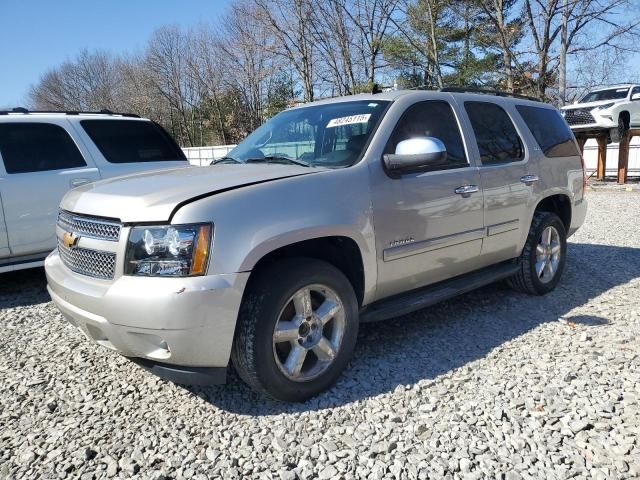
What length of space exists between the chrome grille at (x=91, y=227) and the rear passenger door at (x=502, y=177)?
2.74 metres

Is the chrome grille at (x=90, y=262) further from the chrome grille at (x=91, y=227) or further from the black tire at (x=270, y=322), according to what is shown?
the black tire at (x=270, y=322)

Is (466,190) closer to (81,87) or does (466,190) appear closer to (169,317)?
(169,317)

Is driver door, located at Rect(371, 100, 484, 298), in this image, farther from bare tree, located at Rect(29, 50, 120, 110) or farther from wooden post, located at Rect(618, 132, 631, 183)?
bare tree, located at Rect(29, 50, 120, 110)

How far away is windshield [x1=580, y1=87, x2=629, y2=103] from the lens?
16703 mm

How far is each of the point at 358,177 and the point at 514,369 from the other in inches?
65.3

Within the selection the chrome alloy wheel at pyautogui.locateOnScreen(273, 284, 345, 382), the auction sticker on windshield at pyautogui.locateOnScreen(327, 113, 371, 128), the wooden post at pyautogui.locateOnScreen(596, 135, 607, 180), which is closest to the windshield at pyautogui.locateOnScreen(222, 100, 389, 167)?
the auction sticker on windshield at pyautogui.locateOnScreen(327, 113, 371, 128)

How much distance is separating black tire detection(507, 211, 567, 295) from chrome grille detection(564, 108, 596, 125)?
12481 millimetres

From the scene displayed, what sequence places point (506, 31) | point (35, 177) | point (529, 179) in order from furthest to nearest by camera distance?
point (506, 31) < point (35, 177) < point (529, 179)

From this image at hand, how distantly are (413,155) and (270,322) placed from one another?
141cm

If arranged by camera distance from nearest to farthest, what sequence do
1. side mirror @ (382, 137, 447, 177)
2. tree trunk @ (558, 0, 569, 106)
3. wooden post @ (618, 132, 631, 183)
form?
side mirror @ (382, 137, 447, 177) < wooden post @ (618, 132, 631, 183) < tree trunk @ (558, 0, 569, 106)

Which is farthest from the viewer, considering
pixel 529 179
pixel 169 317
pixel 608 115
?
pixel 608 115

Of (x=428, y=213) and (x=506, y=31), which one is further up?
(x=506, y=31)

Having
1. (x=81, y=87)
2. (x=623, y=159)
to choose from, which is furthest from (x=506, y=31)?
(x=81, y=87)

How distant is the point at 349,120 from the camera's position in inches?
141
